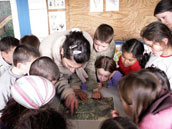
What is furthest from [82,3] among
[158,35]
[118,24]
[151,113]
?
[151,113]

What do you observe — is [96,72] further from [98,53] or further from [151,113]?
[151,113]

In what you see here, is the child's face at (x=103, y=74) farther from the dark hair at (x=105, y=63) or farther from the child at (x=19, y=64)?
the child at (x=19, y=64)

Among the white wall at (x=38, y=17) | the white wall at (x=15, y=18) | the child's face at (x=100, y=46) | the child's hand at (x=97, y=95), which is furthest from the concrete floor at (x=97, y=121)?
the white wall at (x=15, y=18)

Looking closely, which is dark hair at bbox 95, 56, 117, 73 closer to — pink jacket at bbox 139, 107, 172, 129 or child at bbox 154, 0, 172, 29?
child at bbox 154, 0, 172, 29

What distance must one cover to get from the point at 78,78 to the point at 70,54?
1.44 feet

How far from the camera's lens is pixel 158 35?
1161 millimetres

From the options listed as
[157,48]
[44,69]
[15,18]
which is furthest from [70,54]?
[15,18]

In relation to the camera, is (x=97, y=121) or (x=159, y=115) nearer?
(x=159, y=115)

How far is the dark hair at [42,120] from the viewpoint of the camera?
57cm

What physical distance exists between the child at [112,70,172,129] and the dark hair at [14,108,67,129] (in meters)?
0.28

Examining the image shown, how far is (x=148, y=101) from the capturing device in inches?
25.5

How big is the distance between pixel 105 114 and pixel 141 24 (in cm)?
150

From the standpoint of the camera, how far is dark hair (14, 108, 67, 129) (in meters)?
0.57

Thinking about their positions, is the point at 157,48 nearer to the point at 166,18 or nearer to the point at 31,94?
the point at 166,18
